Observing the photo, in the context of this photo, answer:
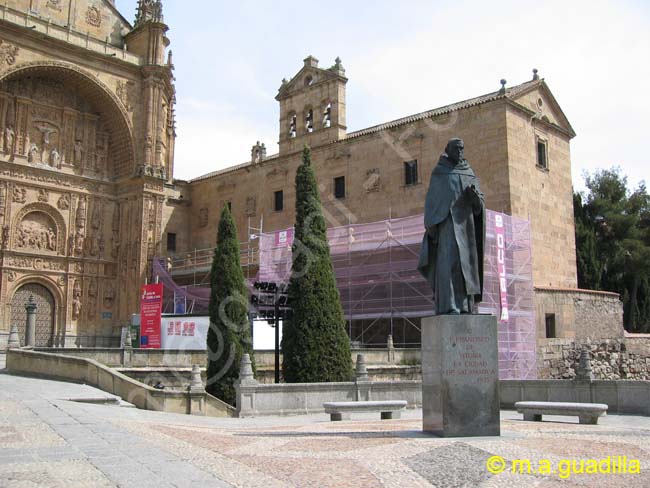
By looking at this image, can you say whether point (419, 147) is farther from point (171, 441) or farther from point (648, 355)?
point (171, 441)

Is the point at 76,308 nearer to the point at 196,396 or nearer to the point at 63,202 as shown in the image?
the point at 63,202

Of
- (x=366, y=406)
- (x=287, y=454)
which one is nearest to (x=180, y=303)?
(x=366, y=406)

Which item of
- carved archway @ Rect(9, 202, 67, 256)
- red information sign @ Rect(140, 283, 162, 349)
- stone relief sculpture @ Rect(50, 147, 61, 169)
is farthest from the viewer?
stone relief sculpture @ Rect(50, 147, 61, 169)

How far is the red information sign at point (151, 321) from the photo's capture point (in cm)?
2073

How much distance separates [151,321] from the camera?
21.1m

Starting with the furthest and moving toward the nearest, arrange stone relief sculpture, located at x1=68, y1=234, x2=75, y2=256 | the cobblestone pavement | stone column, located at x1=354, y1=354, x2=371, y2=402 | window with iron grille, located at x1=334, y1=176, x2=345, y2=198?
stone relief sculpture, located at x1=68, y1=234, x2=75, y2=256 < window with iron grille, located at x1=334, y1=176, x2=345, y2=198 < stone column, located at x1=354, y1=354, x2=371, y2=402 < the cobblestone pavement

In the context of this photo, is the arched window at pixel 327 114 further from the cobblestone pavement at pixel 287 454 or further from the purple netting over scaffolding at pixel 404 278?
the cobblestone pavement at pixel 287 454

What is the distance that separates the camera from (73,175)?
31344 mm

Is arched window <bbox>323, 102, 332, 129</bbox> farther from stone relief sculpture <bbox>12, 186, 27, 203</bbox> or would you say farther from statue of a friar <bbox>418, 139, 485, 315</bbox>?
statue of a friar <bbox>418, 139, 485, 315</bbox>

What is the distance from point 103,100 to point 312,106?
9.93m

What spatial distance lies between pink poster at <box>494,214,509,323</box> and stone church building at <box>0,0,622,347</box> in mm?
1543

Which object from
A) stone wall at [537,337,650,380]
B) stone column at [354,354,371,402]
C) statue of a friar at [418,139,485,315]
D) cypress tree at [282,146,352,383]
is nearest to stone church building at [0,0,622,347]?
stone wall at [537,337,650,380]

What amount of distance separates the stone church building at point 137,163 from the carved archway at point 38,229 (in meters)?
0.06

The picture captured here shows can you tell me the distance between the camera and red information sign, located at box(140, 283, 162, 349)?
20.7 m
